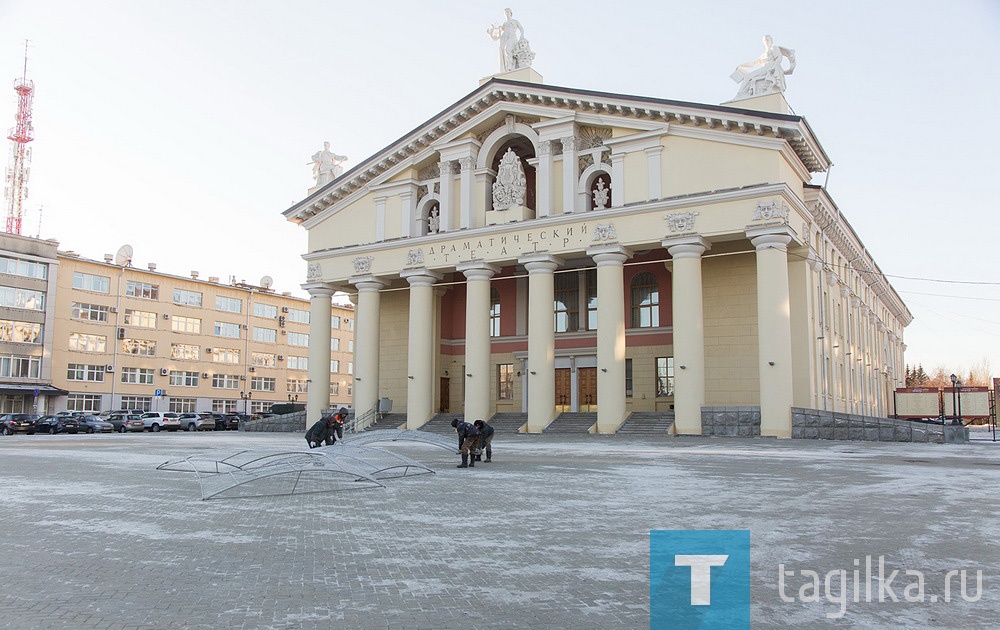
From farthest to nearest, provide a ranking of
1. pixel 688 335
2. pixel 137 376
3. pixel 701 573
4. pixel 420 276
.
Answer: pixel 137 376 → pixel 420 276 → pixel 688 335 → pixel 701 573

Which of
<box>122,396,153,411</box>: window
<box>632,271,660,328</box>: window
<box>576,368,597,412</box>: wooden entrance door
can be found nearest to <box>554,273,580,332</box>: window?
<box>576,368,597,412</box>: wooden entrance door

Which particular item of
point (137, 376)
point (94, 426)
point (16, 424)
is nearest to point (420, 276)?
point (94, 426)

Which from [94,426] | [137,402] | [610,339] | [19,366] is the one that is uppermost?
[610,339]

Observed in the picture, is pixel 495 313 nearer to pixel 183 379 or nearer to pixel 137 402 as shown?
pixel 183 379

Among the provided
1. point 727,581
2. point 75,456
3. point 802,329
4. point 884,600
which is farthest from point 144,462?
point 802,329

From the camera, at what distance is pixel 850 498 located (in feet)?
40.4

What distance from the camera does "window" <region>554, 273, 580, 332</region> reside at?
40.7 metres

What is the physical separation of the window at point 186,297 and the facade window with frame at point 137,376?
6.42m

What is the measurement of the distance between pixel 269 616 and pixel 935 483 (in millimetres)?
13149

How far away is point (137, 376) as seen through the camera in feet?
208

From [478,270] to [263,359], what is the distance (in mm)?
43246

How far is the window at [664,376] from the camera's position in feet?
122

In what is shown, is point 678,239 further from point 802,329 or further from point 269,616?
point 269,616

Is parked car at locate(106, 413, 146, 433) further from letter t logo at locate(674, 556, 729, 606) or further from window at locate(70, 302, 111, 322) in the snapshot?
letter t logo at locate(674, 556, 729, 606)
